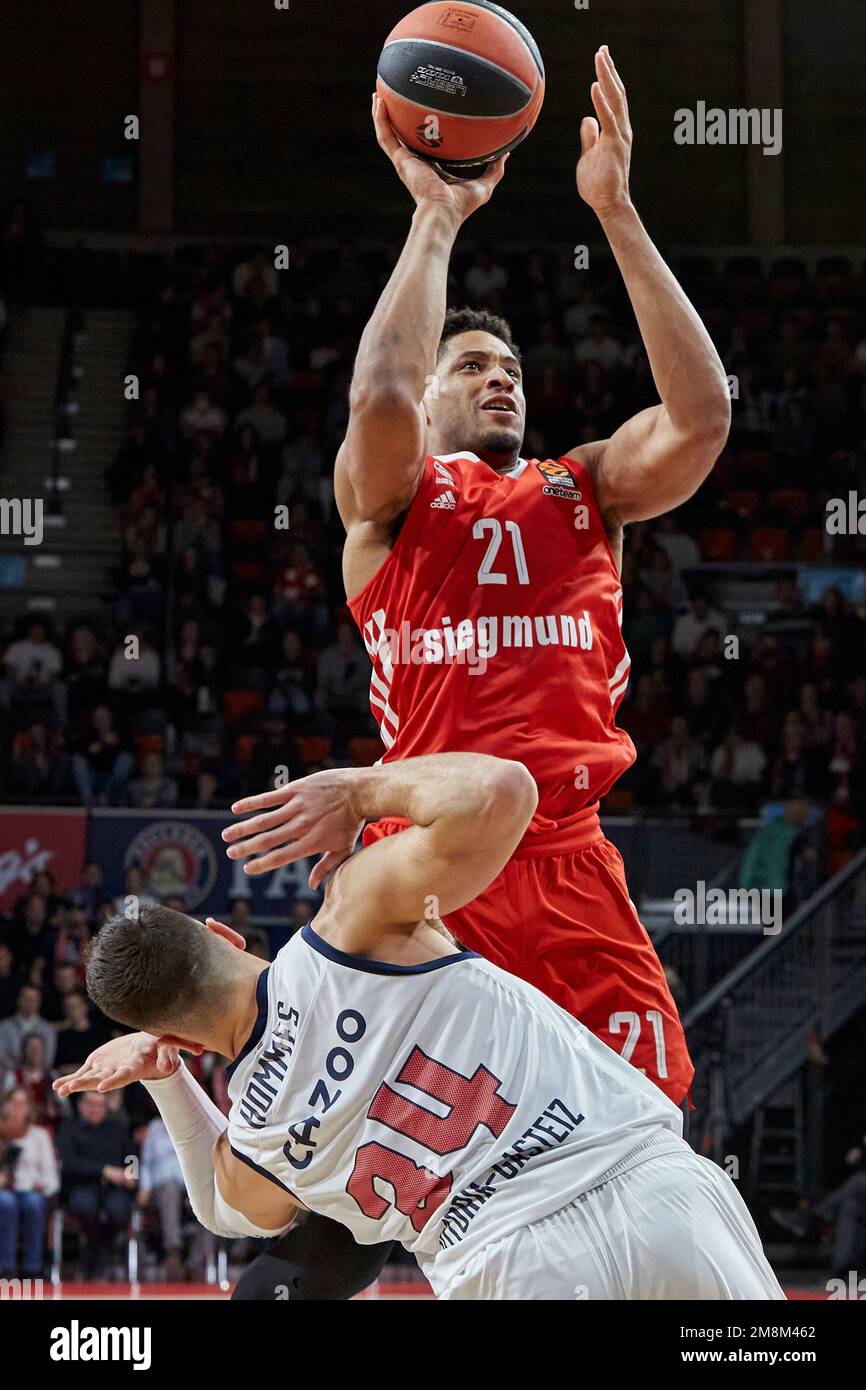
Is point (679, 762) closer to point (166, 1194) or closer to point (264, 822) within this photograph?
point (166, 1194)

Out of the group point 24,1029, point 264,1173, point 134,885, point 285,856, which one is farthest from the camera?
point 134,885

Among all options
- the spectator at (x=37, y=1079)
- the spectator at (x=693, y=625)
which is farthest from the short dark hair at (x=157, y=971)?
the spectator at (x=693, y=625)

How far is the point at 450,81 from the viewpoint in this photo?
3.86 metres

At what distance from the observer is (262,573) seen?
11344mm

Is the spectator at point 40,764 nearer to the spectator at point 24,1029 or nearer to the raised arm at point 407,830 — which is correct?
the spectator at point 24,1029

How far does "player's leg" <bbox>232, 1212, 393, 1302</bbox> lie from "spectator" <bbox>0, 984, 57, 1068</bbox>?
205 inches

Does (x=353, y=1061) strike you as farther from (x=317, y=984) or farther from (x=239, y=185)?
(x=239, y=185)

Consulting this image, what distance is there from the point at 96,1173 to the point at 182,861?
1.65 m

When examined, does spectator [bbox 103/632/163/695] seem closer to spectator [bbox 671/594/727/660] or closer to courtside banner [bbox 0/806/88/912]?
courtside banner [bbox 0/806/88/912]

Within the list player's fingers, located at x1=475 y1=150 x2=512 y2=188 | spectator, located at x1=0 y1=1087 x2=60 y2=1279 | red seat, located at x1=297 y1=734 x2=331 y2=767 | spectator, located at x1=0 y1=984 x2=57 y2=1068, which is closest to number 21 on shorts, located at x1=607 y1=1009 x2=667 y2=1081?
player's fingers, located at x1=475 y1=150 x2=512 y2=188

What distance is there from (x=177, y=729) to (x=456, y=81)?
6.88 m

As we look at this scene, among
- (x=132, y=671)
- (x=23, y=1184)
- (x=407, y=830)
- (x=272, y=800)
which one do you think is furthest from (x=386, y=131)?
(x=132, y=671)

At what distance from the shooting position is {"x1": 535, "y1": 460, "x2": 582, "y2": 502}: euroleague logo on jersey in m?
3.79

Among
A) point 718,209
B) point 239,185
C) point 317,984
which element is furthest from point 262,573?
point 317,984
